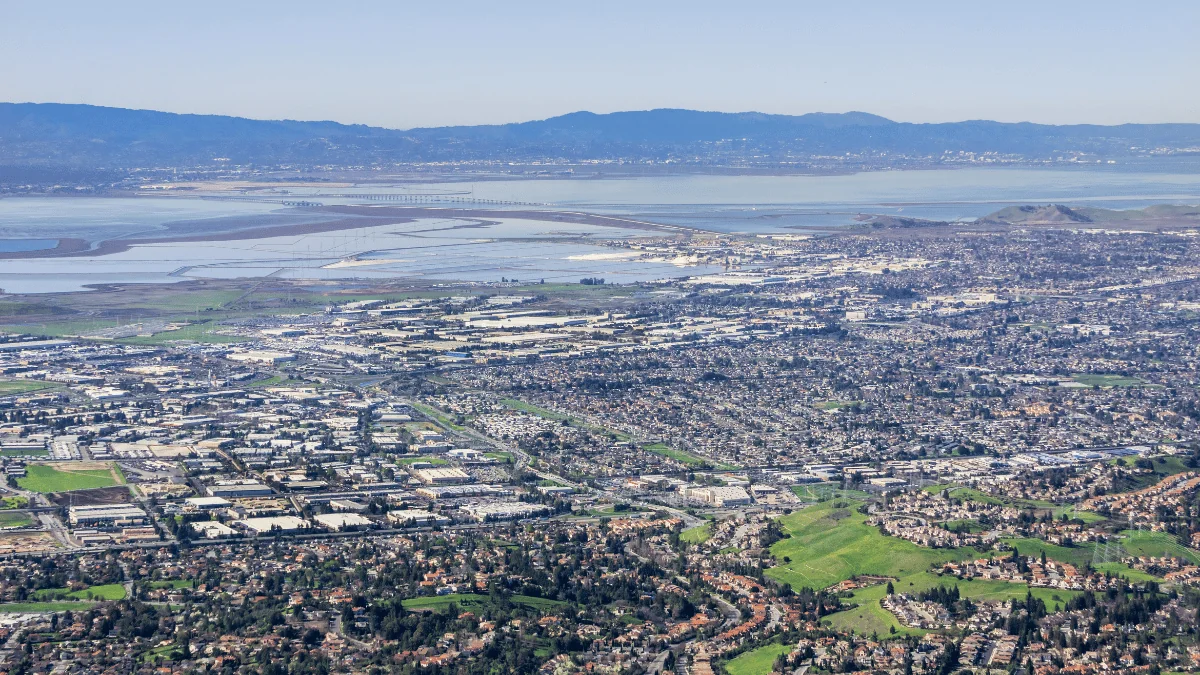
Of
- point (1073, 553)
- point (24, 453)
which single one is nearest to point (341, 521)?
point (24, 453)

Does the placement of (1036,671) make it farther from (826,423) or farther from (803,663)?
(826,423)

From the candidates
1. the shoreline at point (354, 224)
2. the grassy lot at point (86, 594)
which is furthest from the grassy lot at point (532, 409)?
the shoreline at point (354, 224)

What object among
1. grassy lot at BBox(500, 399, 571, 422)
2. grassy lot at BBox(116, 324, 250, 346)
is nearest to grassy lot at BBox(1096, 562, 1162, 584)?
grassy lot at BBox(500, 399, 571, 422)

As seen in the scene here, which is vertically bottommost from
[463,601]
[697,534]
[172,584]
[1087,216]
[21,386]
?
[1087,216]

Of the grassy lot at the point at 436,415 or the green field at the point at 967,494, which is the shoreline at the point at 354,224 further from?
the green field at the point at 967,494

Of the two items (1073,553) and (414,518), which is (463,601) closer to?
(414,518)

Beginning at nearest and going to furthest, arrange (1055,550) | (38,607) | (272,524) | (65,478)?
(38,607) → (1055,550) → (272,524) → (65,478)
